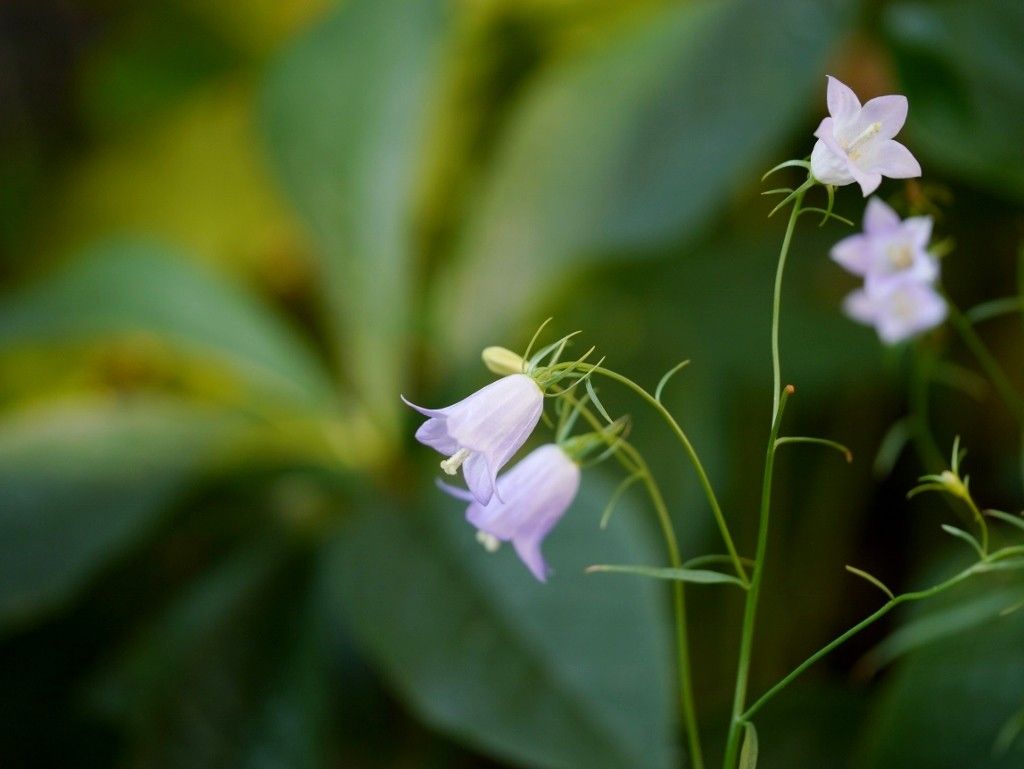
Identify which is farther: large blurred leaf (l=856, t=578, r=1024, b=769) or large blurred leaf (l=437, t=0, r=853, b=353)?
large blurred leaf (l=437, t=0, r=853, b=353)

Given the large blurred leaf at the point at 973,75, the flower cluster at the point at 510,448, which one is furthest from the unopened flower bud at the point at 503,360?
the large blurred leaf at the point at 973,75

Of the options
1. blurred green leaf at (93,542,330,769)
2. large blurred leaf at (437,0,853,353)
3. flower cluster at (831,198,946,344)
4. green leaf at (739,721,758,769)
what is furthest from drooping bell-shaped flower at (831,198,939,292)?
blurred green leaf at (93,542,330,769)

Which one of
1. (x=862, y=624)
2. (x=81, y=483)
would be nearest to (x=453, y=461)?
(x=862, y=624)

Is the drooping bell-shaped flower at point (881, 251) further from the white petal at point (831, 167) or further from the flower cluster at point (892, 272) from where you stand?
the white petal at point (831, 167)

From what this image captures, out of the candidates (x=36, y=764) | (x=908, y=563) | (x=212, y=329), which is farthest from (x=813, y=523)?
(x=36, y=764)

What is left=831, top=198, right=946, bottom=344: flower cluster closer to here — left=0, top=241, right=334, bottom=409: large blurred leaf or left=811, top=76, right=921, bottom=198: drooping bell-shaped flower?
left=811, top=76, right=921, bottom=198: drooping bell-shaped flower

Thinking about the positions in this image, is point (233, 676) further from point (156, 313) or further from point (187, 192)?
point (187, 192)
